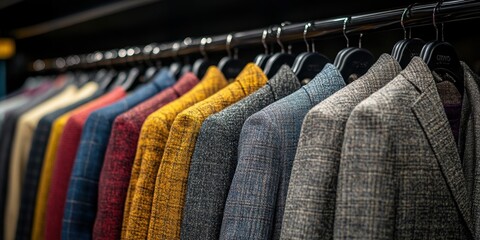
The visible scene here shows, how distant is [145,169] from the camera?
48.2 inches

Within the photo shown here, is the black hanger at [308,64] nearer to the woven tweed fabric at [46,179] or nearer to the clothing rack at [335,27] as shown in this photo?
the clothing rack at [335,27]

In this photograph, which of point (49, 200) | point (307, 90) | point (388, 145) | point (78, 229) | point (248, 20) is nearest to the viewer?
point (388, 145)

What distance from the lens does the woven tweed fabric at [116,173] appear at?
52.5 inches

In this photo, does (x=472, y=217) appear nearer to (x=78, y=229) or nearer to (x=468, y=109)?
(x=468, y=109)

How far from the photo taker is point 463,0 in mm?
944

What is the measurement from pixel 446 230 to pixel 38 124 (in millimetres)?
1277

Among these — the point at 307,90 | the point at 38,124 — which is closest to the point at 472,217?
the point at 307,90

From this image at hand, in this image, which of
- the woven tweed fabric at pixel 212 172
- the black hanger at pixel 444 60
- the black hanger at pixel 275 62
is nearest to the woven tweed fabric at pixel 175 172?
the woven tweed fabric at pixel 212 172

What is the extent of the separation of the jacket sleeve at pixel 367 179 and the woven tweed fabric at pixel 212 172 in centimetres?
27

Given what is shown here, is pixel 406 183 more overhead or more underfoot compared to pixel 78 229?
more overhead

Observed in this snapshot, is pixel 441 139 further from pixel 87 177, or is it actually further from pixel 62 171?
pixel 62 171

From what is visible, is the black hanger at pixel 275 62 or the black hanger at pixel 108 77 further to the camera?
the black hanger at pixel 108 77

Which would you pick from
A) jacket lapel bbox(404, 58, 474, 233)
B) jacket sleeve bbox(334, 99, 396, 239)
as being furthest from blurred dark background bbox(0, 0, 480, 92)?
jacket sleeve bbox(334, 99, 396, 239)

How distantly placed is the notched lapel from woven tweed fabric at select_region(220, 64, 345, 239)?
0.21 meters
